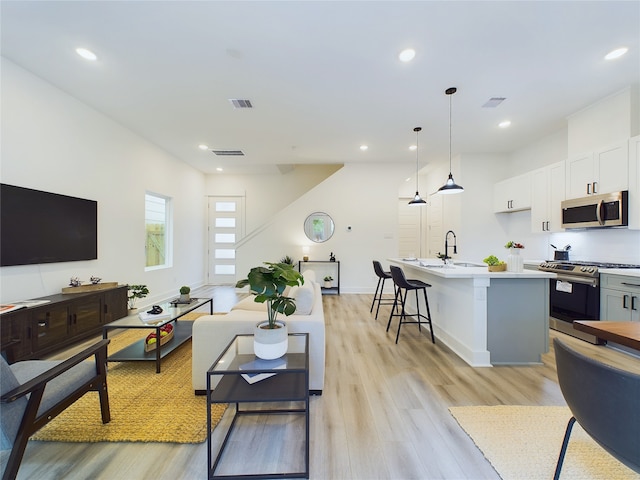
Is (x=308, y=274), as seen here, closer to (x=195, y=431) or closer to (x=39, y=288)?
(x=195, y=431)

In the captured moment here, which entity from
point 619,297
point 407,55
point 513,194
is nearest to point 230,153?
point 407,55

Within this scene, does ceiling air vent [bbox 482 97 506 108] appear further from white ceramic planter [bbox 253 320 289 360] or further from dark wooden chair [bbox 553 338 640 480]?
white ceramic planter [bbox 253 320 289 360]

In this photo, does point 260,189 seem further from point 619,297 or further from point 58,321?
point 619,297

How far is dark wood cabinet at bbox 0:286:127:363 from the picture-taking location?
243cm

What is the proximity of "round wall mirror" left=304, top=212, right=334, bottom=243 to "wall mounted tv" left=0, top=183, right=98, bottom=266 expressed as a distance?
409cm

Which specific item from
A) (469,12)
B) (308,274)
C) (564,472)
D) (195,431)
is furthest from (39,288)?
(469,12)

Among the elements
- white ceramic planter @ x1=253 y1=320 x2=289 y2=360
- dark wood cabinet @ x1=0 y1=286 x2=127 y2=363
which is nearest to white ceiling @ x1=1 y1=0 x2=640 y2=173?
white ceramic planter @ x1=253 y1=320 x2=289 y2=360

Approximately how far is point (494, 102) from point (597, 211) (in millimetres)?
1910

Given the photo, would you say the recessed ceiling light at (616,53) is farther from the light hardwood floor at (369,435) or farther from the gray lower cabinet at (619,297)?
the light hardwood floor at (369,435)

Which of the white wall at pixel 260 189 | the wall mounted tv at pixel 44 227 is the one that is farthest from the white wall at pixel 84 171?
the white wall at pixel 260 189

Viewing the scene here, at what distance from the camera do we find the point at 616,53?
2568 millimetres

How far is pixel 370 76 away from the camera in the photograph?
2906 mm

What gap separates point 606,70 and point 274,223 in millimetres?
5903

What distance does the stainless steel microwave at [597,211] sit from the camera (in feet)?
10.1
